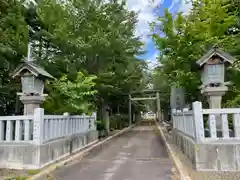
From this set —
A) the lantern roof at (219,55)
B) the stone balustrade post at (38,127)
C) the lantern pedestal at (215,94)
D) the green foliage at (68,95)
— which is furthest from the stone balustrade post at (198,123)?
the green foliage at (68,95)

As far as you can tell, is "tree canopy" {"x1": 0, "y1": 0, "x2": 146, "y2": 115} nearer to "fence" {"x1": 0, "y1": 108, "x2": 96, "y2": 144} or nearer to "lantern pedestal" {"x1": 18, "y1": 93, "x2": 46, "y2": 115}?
"lantern pedestal" {"x1": 18, "y1": 93, "x2": 46, "y2": 115}

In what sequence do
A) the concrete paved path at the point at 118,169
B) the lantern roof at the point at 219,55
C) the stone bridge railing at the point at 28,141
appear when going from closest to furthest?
the concrete paved path at the point at 118,169, the stone bridge railing at the point at 28,141, the lantern roof at the point at 219,55

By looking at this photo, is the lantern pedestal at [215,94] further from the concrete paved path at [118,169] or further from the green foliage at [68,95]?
the green foliage at [68,95]

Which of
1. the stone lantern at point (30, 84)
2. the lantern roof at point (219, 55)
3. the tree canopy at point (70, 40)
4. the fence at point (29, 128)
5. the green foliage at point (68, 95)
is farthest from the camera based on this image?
the tree canopy at point (70, 40)

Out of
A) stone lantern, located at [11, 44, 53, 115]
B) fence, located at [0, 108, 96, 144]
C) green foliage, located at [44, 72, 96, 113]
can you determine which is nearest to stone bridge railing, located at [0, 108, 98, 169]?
fence, located at [0, 108, 96, 144]

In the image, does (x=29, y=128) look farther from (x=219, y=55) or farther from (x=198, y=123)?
(x=219, y=55)

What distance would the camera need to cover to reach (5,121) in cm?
740

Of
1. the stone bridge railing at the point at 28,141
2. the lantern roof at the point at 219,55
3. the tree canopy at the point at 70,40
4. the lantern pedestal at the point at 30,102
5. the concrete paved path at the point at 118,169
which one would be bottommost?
the concrete paved path at the point at 118,169

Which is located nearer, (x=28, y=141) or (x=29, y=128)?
(x=28, y=141)

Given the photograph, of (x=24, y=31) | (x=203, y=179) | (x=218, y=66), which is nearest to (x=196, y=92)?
(x=218, y=66)

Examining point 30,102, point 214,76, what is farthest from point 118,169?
Result: point 214,76

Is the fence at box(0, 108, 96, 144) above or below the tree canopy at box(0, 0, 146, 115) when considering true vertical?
below

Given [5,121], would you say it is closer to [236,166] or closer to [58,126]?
[58,126]

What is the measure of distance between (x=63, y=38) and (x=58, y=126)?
6.62m
